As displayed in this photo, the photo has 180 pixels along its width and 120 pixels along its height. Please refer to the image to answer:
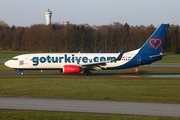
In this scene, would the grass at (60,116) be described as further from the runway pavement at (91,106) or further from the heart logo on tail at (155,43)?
the heart logo on tail at (155,43)

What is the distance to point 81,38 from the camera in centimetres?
12006

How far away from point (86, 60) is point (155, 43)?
9.35 m

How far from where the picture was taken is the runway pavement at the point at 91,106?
18.9m

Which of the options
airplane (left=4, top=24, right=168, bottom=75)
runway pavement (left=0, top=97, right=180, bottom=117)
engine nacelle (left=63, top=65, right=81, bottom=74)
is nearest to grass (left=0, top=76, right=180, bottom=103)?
runway pavement (left=0, top=97, right=180, bottom=117)

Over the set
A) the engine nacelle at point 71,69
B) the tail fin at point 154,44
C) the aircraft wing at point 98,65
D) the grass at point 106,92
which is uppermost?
the tail fin at point 154,44

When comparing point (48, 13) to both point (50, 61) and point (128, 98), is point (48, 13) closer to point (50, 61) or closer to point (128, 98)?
point (50, 61)

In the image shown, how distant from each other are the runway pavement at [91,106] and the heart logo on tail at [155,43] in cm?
2505

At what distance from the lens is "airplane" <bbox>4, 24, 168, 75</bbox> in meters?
43.4

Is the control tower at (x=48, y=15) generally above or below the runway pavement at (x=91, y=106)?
above

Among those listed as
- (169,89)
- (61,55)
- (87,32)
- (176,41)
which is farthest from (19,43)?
(169,89)

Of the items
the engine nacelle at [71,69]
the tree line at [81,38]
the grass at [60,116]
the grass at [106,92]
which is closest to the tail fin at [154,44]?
the engine nacelle at [71,69]

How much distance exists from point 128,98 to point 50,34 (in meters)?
105

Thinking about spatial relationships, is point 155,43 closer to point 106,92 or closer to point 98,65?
point 98,65

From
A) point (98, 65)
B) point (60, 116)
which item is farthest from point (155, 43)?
point (60, 116)
